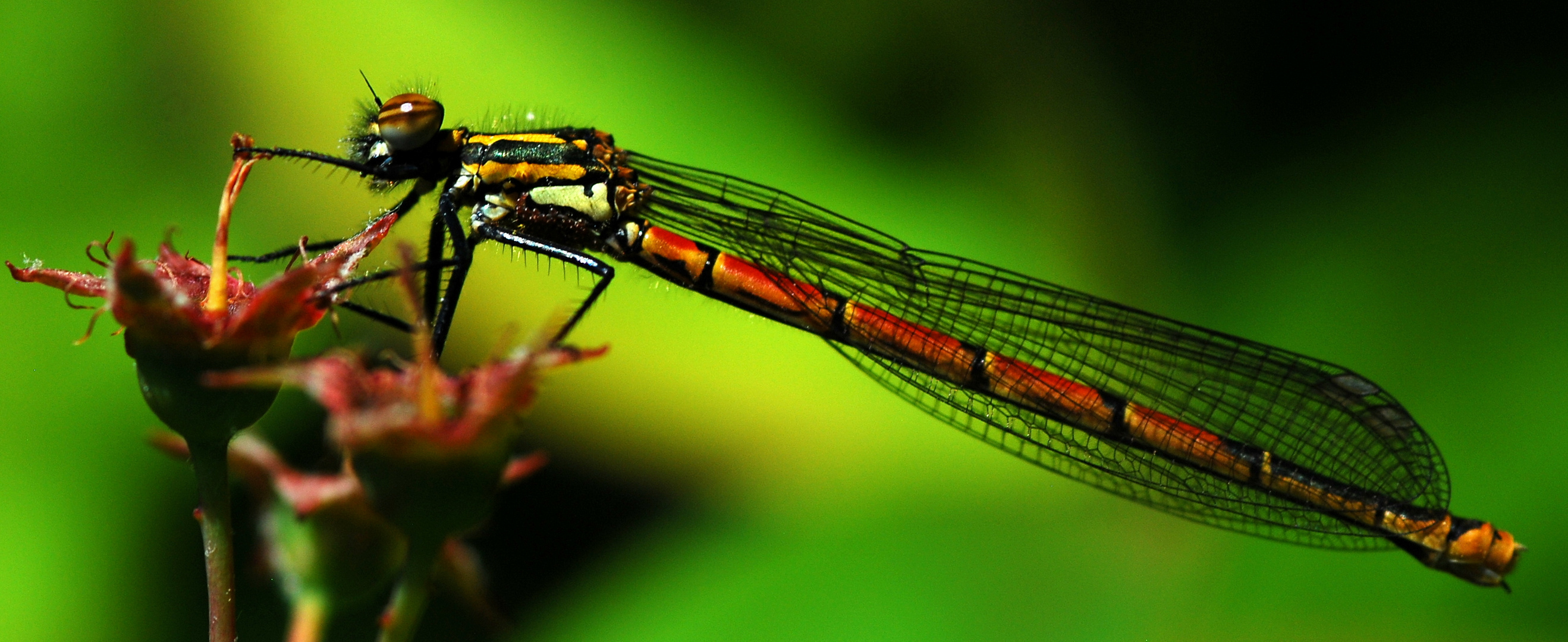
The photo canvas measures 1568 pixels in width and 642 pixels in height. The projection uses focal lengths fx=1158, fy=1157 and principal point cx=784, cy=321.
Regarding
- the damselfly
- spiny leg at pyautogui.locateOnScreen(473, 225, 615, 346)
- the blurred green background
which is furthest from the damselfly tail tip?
spiny leg at pyautogui.locateOnScreen(473, 225, 615, 346)

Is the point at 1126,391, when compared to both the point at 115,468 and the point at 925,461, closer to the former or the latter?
the point at 925,461

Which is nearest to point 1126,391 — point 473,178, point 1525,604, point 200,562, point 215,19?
point 1525,604

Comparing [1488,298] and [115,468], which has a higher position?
[1488,298]

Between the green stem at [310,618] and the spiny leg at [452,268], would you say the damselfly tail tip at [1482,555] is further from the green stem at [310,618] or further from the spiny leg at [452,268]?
the green stem at [310,618]

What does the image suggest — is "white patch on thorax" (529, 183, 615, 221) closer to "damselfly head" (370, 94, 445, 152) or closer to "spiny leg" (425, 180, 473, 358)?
"spiny leg" (425, 180, 473, 358)

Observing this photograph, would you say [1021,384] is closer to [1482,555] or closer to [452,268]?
[1482,555]

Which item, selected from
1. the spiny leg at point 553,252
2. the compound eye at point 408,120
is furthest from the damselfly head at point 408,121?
the spiny leg at point 553,252

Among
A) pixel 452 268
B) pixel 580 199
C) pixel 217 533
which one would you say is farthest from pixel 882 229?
pixel 217 533
